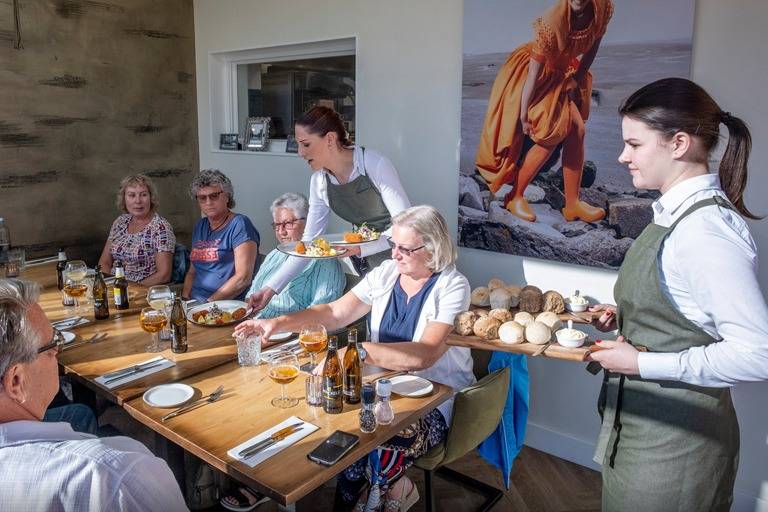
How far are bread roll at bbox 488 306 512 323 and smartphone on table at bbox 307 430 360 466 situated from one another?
0.73m

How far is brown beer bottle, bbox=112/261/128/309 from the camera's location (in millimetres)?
2840

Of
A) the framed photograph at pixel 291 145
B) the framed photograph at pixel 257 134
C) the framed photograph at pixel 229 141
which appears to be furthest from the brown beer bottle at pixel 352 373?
the framed photograph at pixel 229 141

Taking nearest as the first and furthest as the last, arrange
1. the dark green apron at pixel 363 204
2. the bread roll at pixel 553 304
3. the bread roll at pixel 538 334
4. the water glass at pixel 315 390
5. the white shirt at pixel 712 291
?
the white shirt at pixel 712 291
the water glass at pixel 315 390
the bread roll at pixel 538 334
the bread roll at pixel 553 304
the dark green apron at pixel 363 204

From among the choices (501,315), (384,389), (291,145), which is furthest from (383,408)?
(291,145)

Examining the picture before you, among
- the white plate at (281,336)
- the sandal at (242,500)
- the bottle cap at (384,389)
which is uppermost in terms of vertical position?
the bottle cap at (384,389)

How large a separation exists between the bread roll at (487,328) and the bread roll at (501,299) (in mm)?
282

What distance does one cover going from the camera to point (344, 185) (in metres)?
3.00

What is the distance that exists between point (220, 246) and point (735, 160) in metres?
2.73

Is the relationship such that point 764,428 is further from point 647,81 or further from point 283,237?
point 283,237

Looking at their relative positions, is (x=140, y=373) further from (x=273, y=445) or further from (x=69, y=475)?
(x=69, y=475)

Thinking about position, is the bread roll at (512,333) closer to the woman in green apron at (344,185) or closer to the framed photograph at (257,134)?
the woman in green apron at (344,185)

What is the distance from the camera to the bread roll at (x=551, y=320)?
211 centimetres

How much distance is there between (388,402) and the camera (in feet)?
5.90

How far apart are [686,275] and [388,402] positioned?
88cm
